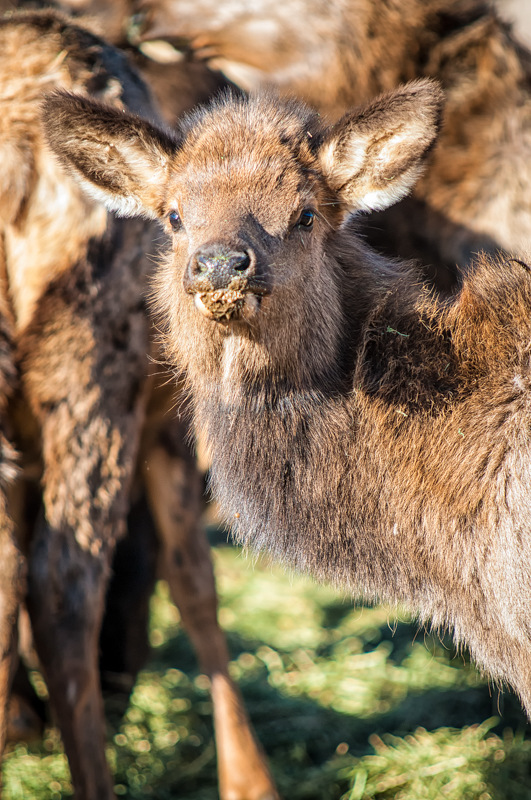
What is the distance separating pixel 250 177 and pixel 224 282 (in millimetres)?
521

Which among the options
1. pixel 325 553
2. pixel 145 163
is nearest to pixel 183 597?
pixel 325 553

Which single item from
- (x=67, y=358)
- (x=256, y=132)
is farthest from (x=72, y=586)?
(x=256, y=132)

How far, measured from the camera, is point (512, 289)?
10.7ft

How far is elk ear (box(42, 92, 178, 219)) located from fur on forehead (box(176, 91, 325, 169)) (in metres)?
0.17

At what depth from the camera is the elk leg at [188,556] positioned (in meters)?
5.23

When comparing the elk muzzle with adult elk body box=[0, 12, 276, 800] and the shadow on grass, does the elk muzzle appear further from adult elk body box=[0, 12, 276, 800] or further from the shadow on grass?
the shadow on grass

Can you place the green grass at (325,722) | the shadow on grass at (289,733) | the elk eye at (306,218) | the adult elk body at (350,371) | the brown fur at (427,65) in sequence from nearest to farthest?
1. the adult elk body at (350,371)
2. the elk eye at (306,218)
3. the green grass at (325,722)
4. the shadow on grass at (289,733)
5. the brown fur at (427,65)

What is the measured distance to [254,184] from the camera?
10.3 feet

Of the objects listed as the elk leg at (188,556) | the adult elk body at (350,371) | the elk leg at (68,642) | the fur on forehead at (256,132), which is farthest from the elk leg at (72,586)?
the fur on forehead at (256,132)

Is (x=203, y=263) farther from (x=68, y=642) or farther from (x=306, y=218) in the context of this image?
(x=68, y=642)

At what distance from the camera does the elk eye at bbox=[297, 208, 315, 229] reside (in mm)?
3227

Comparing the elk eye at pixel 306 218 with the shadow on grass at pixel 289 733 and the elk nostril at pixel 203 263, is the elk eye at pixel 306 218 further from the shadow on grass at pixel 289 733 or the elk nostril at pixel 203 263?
the shadow on grass at pixel 289 733

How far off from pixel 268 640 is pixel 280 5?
15.0ft

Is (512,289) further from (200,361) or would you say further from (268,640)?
(268,640)
